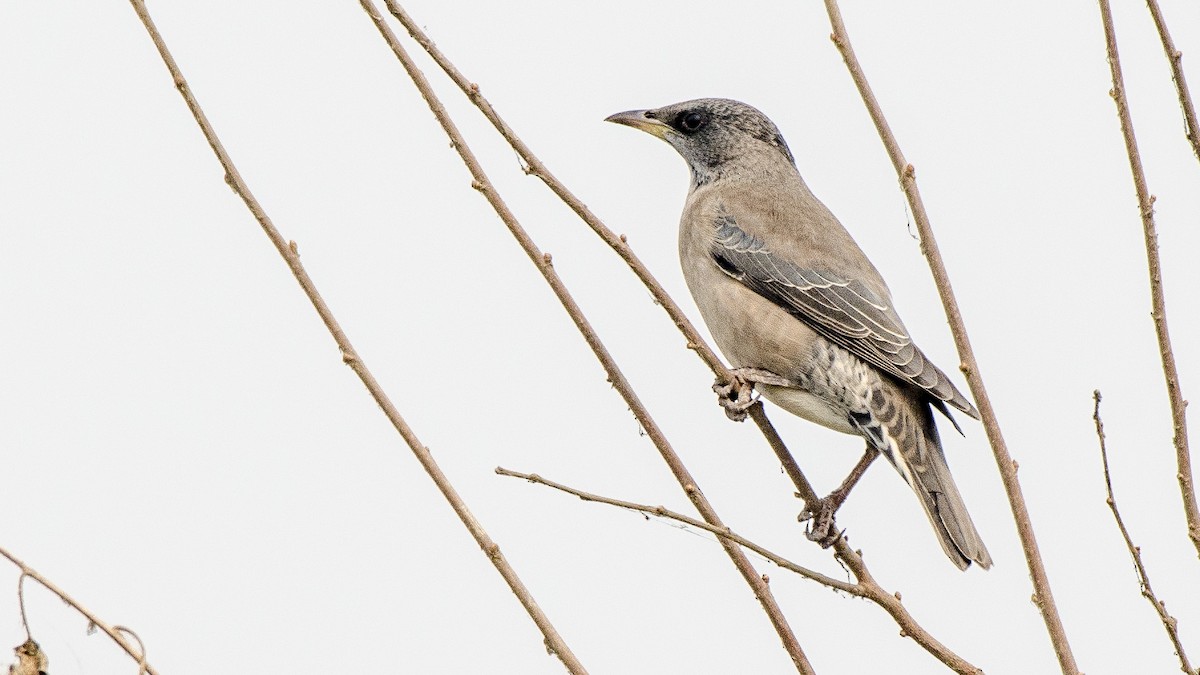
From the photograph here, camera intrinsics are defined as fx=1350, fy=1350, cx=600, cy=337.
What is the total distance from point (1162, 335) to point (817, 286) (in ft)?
11.2

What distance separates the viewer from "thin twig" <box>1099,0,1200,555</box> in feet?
9.91

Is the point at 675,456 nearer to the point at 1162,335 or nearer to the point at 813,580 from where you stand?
the point at 813,580

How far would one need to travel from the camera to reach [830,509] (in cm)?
567

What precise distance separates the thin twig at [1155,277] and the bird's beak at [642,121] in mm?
4292

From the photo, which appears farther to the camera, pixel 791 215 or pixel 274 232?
pixel 791 215

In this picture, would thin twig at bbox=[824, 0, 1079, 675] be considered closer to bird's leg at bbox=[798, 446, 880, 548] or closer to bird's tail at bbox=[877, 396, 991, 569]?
bird's leg at bbox=[798, 446, 880, 548]

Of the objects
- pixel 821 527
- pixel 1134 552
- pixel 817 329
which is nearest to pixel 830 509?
pixel 821 527

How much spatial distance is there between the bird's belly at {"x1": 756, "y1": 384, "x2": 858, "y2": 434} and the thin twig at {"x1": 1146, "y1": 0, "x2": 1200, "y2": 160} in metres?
3.14

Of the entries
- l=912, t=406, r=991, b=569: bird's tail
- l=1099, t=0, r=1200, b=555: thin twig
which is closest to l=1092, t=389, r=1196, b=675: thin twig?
l=1099, t=0, r=1200, b=555: thin twig

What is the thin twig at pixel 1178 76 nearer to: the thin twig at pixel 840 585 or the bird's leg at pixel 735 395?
the thin twig at pixel 840 585

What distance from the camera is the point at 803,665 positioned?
306 centimetres

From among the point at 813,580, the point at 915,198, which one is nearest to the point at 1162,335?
the point at 915,198

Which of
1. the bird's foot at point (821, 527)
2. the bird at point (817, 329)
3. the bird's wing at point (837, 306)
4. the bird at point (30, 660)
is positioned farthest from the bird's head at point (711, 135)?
the bird at point (30, 660)

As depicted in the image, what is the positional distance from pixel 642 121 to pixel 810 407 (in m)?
2.09
